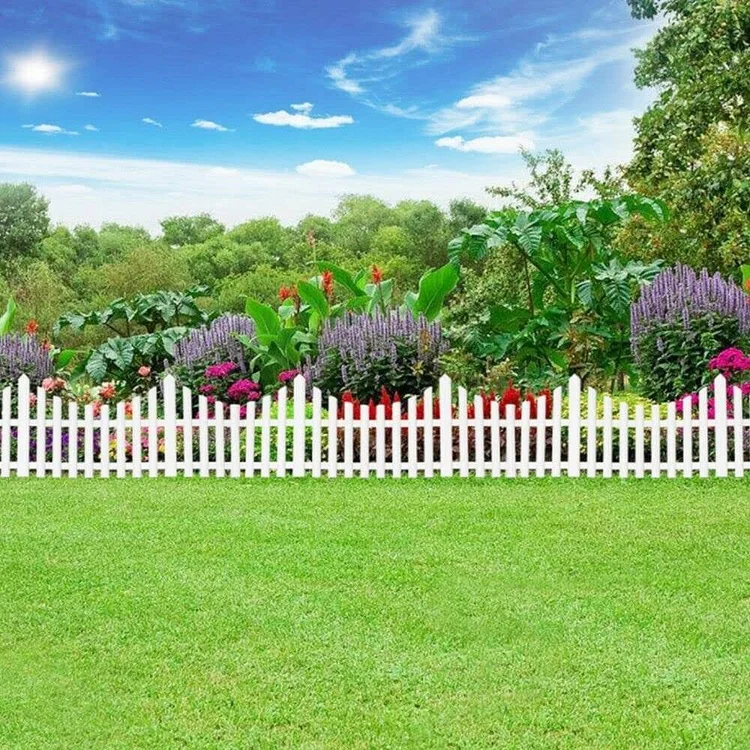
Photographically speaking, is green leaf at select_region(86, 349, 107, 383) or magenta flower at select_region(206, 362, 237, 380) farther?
green leaf at select_region(86, 349, 107, 383)

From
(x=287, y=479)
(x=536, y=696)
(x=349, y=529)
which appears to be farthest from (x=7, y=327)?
(x=536, y=696)

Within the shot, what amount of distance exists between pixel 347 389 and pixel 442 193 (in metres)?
40.1

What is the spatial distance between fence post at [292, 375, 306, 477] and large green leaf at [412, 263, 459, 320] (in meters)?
3.88

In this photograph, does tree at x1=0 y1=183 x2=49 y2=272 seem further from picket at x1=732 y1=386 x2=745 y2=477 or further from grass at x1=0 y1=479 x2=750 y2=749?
grass at x1=0 y1=479 x2=750 y2=749

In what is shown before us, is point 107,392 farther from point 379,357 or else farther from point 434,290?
point 434,290

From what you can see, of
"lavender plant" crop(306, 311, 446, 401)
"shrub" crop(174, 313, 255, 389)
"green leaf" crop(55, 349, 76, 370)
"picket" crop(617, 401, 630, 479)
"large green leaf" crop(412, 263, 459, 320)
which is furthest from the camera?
"green leaf" crop(55, 349, 76, 370)

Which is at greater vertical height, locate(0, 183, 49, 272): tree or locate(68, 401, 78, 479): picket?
locate(0, 183, 49, 272): tree

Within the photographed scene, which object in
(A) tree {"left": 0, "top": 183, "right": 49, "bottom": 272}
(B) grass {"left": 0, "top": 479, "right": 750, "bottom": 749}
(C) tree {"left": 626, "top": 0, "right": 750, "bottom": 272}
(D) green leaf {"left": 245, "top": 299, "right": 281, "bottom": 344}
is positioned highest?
(A) tree {"left": 0, "top": 183, "right": 49, "bottom": 272}

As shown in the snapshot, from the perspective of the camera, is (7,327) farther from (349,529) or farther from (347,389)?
(349,529)

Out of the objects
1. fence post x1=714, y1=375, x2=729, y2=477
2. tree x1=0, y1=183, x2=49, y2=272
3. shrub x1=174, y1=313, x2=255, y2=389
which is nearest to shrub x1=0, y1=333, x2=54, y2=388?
shrub x1=174, y1=313, x2=255, y2=389

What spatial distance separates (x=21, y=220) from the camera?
51.2 metres

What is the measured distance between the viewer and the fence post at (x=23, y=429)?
10.1 m

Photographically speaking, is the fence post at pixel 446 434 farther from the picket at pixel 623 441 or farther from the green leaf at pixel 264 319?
the green leaf at pixel 264 319

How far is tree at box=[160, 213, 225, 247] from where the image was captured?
57.7 metres
